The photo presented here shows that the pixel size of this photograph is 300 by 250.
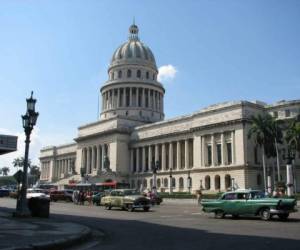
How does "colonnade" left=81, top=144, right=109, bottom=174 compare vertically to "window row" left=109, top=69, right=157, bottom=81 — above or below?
below

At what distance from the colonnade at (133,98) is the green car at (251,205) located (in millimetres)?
87368

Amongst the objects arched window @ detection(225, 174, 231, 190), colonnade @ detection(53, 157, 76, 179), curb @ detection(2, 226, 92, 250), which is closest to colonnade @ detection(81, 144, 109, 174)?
colonnade @ detection(53, 157, 76, 179)

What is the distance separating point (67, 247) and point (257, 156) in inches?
2595

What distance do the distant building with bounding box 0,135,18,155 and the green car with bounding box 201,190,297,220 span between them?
12.7 metres

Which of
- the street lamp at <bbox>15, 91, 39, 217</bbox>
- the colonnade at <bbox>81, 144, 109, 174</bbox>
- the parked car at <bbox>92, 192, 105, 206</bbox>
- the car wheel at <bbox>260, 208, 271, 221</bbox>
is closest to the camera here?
the car wheel at <bbox>260, 208, 271, 221</bbox>

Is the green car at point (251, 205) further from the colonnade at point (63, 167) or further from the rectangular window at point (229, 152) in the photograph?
the colonnade at point (63, 167)

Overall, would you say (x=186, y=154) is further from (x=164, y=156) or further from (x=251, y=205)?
(x=251, y=205)

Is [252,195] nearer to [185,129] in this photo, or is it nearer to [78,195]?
[78,195]

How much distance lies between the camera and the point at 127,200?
115 feet

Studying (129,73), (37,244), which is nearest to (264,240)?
Answer: (37,244)

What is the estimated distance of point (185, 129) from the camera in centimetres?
8712

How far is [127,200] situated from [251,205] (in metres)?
13.3

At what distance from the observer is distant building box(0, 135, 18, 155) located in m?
22.4

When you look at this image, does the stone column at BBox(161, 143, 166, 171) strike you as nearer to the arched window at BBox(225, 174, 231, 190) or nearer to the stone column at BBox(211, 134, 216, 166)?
the stone column at BBox(211, 134, 216, 166)
